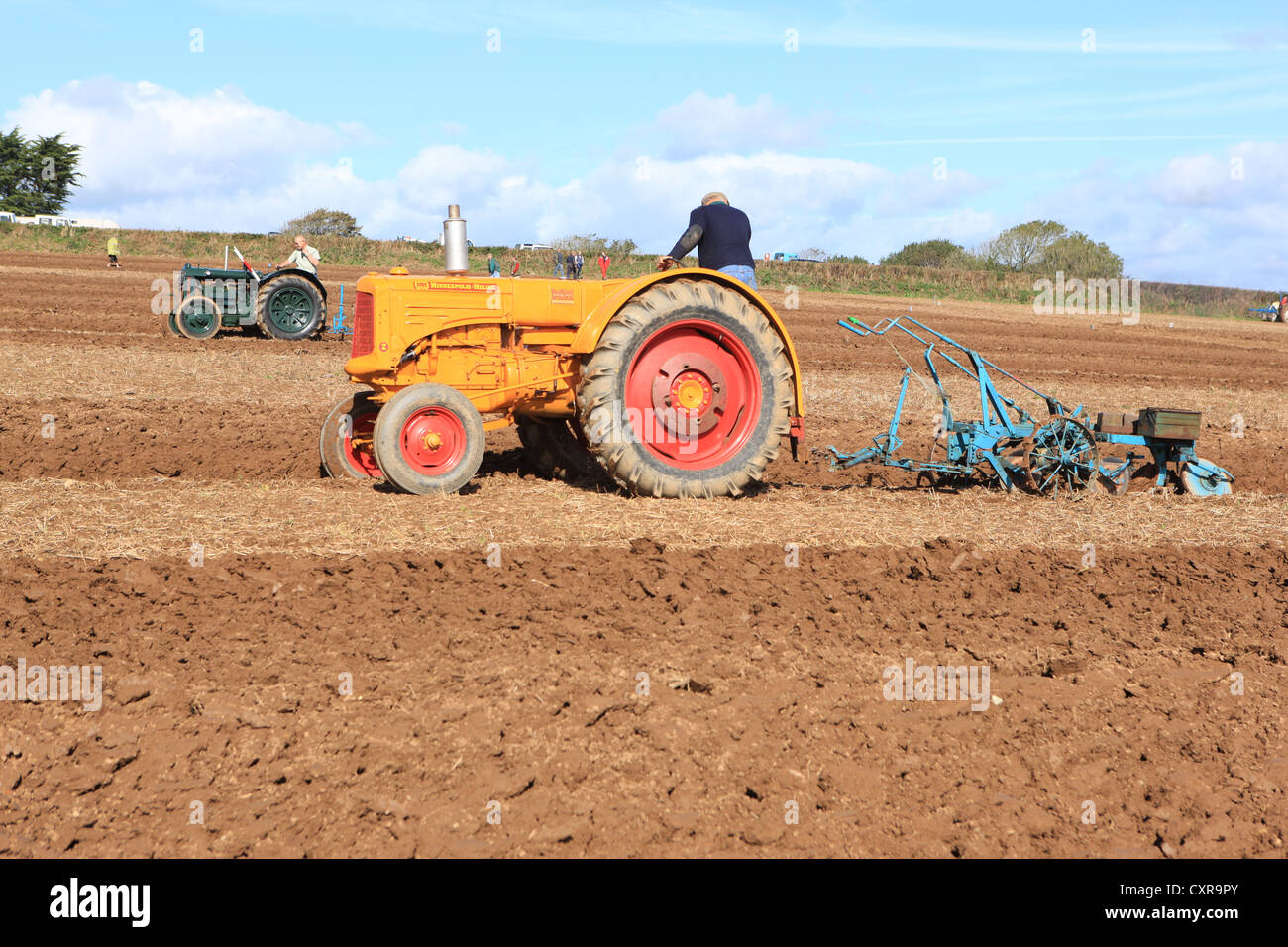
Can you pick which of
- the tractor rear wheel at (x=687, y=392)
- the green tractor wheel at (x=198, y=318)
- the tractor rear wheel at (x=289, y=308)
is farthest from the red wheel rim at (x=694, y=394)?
the green tractor wheel at (x=198, y=318)

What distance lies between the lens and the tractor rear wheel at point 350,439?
6.99 m

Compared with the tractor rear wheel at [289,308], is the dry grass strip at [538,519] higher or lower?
lower

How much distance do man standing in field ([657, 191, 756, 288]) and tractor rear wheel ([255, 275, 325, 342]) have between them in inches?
379

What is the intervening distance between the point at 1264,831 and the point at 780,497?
13.8 feet

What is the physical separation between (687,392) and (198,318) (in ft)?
34.2

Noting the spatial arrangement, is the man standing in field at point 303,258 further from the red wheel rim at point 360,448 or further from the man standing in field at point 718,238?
the man standing in field at point 718,238

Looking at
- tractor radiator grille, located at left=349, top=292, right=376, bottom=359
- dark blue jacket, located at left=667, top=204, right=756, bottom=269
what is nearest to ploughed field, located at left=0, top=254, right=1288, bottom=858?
tractor radiator grille, located at left=349, top=292, right=376, bottom=359

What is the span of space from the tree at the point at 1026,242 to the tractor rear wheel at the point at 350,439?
1914 inches

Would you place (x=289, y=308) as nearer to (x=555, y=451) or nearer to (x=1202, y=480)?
(x=555, y=451)

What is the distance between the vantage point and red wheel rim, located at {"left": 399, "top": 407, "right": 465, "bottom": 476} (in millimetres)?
6352

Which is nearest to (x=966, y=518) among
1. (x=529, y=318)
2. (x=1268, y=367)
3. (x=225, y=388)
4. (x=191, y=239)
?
(x=529, y=318)

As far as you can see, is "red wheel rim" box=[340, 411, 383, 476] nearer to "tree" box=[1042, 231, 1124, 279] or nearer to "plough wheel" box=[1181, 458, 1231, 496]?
"plough wheel" box=[1181, 458, 1231, 496]

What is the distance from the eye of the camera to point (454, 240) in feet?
21.3
